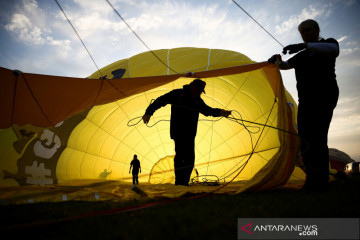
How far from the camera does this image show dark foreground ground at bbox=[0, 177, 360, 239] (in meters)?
0.99

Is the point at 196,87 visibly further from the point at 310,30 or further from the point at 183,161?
the point at 310,30

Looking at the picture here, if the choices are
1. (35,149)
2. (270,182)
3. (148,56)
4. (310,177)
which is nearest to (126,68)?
(148,56)

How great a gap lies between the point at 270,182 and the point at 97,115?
3.75 meters

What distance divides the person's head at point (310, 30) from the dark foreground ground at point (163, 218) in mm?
1412

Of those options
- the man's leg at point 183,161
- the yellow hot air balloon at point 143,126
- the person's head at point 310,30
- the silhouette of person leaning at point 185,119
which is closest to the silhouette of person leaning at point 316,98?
the person's head at point 310,30

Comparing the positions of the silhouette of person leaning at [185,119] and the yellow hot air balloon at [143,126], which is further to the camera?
the silhouette of person leaning at [185,119]

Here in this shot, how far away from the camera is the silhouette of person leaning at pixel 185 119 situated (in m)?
3.27

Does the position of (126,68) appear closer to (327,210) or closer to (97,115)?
(97,115)

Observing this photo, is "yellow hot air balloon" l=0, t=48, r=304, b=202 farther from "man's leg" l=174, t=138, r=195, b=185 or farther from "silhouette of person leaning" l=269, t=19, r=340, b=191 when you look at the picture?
"man's leg" l=174, t=138, r=195, b=185

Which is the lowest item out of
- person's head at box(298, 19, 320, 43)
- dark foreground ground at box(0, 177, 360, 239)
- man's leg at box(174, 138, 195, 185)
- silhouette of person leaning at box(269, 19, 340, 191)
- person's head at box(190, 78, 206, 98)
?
dark foreground ground at box(0, 177, 360, 239)

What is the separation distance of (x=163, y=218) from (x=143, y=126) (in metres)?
4.36

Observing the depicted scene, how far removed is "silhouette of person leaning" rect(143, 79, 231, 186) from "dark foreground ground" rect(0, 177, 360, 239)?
1710mm

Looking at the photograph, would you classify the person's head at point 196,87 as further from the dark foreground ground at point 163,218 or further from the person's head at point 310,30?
the dark foreground ground at point 163,218

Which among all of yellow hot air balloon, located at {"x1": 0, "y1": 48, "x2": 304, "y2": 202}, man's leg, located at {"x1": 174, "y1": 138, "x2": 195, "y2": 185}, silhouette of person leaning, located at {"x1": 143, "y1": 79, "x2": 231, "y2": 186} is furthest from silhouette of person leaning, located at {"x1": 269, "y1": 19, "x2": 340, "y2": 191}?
man's leg, located at {"x1": 174, "y1": 138, "x2": 195, "y2": 185}
